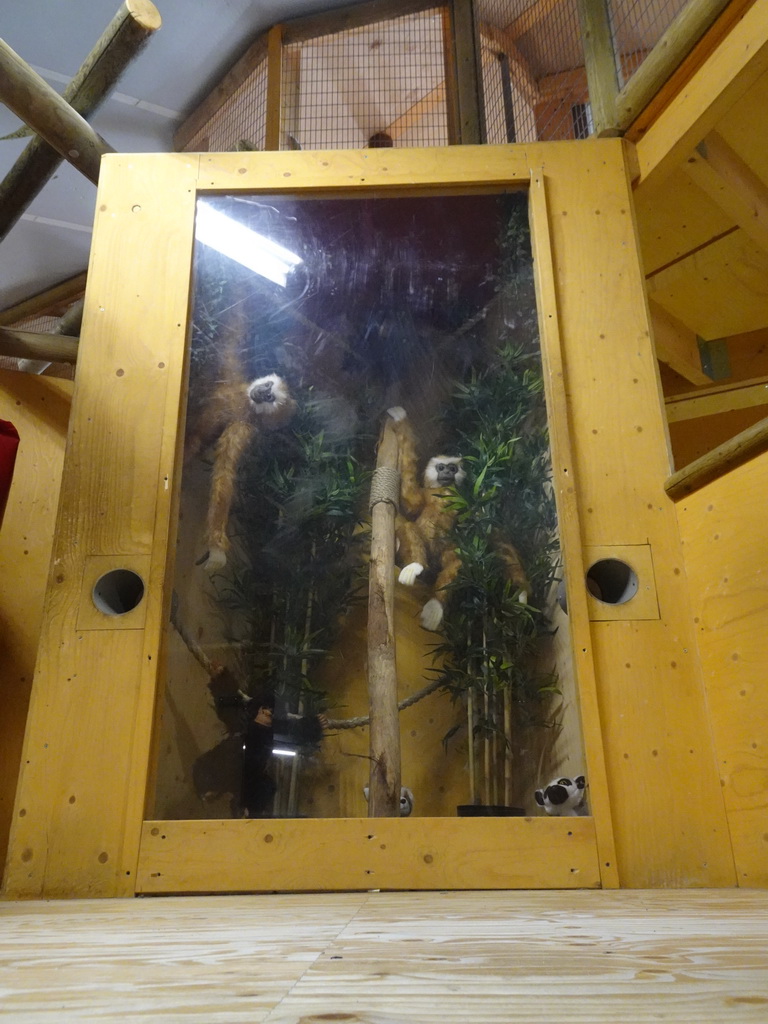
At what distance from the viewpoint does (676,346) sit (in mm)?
3832

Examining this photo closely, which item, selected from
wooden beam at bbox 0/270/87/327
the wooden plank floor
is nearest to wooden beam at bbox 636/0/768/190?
the wooden plank floor

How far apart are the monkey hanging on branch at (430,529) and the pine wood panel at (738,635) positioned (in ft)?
1.48

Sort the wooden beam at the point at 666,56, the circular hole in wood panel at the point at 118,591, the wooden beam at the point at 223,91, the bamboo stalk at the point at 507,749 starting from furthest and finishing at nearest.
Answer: the wooden beam at the point at 223,91 < the wooden beam at the point at 666,56 < the circular hole in wood panel at the point at 118,591 < the bamboo stalk at the point at 507,749

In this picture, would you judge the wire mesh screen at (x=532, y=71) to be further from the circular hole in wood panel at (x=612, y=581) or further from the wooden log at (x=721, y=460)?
the circular hole in wood panel at (x=612, y=581)

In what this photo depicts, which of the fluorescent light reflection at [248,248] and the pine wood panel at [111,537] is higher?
the fluorescent light reflection at [248,248]

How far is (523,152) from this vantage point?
227 centimetres

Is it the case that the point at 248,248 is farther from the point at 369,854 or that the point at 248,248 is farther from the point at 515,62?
the point at 515,62

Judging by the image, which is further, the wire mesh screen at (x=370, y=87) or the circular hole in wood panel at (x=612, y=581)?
the wire mesh screen at (x=370, y=87)

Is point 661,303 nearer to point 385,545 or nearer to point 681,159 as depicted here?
point 681,159

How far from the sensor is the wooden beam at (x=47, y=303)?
4.84 m

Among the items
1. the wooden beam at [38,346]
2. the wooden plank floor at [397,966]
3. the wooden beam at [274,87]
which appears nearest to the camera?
the wooden plank floor at [397,966]

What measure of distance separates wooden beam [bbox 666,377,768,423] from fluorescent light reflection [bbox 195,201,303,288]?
2.32m

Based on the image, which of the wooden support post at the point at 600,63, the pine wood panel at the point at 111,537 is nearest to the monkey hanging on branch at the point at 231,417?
the pine wood panel at the point at 111,537

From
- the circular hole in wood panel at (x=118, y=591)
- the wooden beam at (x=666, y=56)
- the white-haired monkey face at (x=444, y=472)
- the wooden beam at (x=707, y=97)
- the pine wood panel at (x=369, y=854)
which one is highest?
the wooden beam at (x=666, y=56)
